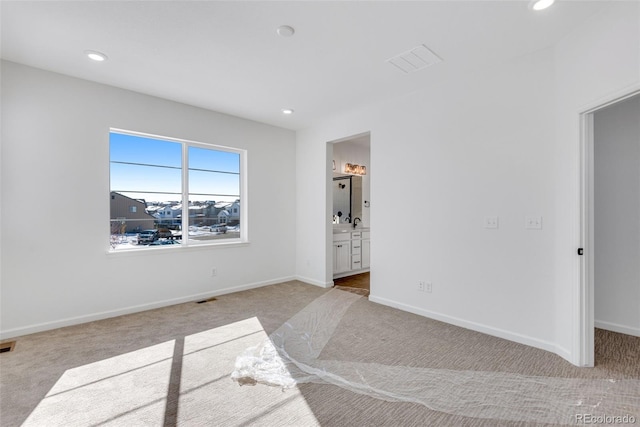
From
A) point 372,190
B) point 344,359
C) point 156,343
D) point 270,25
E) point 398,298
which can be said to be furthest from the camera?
point 372,190

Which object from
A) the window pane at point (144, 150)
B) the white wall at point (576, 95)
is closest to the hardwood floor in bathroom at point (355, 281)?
the white wall at point (576, 95)

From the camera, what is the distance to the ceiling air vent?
107 inches

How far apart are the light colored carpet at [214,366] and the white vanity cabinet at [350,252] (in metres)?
1.76

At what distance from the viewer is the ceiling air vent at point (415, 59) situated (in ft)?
8.94

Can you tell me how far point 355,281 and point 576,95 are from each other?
390 centimetres

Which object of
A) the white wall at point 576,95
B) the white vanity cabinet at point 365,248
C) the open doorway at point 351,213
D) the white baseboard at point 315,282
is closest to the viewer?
the white wall at point 576,95

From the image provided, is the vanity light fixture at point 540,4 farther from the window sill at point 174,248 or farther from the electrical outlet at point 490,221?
the window sill at point 174,248

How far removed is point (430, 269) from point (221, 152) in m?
3.46

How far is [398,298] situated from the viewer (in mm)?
3844

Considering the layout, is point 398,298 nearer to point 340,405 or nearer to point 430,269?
point 430,269

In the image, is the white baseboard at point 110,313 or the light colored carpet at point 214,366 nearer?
the light colored carpet at point 214,366

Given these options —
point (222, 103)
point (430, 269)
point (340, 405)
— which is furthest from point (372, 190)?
point (340, 405)

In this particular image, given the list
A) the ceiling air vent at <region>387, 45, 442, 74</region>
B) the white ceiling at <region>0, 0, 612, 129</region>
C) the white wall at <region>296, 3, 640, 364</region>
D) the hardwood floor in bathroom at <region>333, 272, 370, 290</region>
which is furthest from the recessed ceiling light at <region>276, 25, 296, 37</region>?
the hardwood floor in bathroom at <region>333, 272, 370, 290</region>

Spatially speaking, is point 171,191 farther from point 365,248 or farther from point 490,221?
point 490,221
